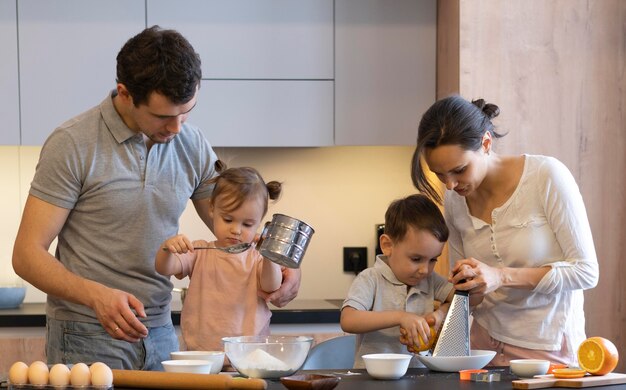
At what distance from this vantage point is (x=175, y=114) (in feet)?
6.63

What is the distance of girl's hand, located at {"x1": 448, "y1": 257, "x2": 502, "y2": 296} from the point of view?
1.95 meters

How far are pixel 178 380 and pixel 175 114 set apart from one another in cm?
62

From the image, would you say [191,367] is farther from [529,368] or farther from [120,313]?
[529,368]

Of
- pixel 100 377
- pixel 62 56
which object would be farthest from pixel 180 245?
pixel 62 56

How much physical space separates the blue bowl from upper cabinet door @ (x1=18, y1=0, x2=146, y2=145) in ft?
1.71

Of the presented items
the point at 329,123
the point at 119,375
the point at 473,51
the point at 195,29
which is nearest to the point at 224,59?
the point at 195,29

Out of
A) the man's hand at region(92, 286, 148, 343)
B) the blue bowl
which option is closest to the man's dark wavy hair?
the man's hand at region(92, 286, 148, 343)

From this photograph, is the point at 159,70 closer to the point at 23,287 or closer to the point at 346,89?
the point at 346,89

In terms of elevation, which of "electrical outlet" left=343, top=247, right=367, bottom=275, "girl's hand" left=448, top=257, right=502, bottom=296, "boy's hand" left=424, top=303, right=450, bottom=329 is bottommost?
"electrical outlet" left=343, top=247, right=367, bottom=275

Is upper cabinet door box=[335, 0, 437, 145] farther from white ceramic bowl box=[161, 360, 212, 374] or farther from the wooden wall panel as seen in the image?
white ceramic bowl box=[161, 360, 212, 374]

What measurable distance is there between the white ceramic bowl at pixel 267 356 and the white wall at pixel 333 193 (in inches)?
76.7

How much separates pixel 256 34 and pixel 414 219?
1411 mm

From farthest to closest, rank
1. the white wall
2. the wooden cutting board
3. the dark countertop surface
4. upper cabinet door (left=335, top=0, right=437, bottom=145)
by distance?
the white wall → upper cabinet door (left=335, top=0, right=437, bottom=145) → the dark countertop surface → the wooden cutting board

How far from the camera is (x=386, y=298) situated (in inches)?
88.0
